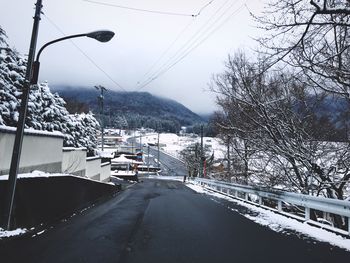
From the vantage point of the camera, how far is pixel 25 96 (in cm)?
Answer: 893

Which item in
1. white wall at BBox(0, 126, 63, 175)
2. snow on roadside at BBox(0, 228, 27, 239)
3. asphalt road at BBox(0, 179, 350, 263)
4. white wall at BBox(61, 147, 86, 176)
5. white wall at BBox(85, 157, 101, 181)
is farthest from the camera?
white wall at BBox(85, 157, 101, 181)

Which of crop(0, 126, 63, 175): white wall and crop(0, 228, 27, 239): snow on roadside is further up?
crop(0, 126, 63, 175): white wall

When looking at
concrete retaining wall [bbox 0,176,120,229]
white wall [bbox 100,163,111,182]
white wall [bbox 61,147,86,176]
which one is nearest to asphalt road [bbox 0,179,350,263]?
concrete retaining wall [bbox 0,176,120,229]

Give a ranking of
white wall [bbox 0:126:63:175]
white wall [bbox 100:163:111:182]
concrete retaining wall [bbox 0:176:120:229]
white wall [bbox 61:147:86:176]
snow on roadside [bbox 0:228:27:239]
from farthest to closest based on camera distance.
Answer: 1. white wall [bbox 100:163:111:182]
2. white wall [bbox 61:147:86:176]
3. white wall [bbox 0:126:63:175]
4. concrete retaining wall [bbox 0:176:120:229]
5. snow on roadside [bbox 0:228:27:239]

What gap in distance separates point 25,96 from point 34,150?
4178 millimetres

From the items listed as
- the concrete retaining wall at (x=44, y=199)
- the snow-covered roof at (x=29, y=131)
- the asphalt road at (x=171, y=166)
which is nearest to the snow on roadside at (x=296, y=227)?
the concrete retaining wall at (x=44, y=199)

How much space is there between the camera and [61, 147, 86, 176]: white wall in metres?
18.3

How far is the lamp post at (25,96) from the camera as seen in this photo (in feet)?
25.8

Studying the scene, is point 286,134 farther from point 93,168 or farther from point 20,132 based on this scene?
point 93,168

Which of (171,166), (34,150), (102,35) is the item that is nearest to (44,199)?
(34,150)

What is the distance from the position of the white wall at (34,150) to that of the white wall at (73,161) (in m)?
→ 2.06

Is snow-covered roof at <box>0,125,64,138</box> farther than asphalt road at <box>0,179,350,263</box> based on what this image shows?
Yes

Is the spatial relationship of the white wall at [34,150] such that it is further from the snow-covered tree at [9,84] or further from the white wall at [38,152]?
the snow-covered tree at [9,84]

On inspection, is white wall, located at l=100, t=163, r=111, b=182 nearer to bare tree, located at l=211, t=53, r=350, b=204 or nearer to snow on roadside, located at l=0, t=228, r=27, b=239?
bare tree, located at l=211, t=53, r=350, b=204
